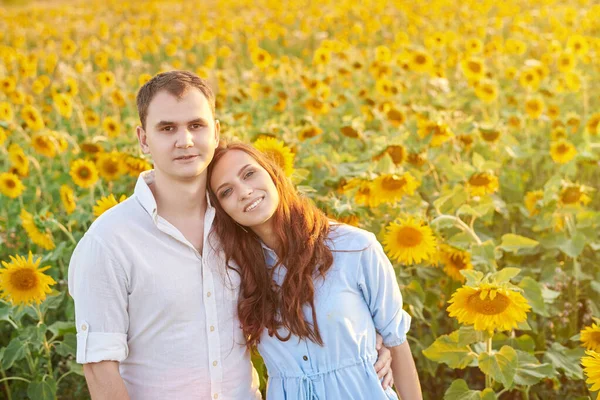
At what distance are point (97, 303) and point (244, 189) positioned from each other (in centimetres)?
52

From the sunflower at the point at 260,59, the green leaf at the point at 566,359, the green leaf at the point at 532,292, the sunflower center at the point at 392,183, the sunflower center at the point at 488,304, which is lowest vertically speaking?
the green leaf at the point at 566,359

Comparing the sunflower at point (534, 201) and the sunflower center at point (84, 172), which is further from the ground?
the sunflower center at point (84, 172)

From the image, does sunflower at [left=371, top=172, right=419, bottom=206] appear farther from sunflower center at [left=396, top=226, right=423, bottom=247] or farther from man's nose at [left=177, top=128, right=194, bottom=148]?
man's nose at [left=177, top=128, right=194, bottom=148]

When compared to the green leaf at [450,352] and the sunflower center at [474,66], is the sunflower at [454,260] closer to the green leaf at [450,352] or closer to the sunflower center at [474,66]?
the green leaf at [450,352]

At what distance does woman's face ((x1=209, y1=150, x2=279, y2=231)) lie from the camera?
2.06m

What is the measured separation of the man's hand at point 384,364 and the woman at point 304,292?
0.9 inches

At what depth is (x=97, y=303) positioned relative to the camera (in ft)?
6.06

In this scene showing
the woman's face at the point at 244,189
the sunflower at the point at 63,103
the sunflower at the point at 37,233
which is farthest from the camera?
the sunflower at the point at 63,103

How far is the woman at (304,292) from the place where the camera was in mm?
2020

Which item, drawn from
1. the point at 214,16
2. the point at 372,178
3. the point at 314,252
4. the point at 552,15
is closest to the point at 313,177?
the point at 372,178

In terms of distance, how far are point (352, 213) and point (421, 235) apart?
0.25 meters

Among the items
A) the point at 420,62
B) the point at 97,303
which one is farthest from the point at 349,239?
the point at 420,62

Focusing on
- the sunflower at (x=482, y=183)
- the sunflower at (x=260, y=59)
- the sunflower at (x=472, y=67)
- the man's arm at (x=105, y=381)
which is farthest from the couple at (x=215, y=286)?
the sunflower at (x=260, y=59)

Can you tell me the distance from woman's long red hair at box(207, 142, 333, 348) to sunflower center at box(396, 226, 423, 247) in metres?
0.40
